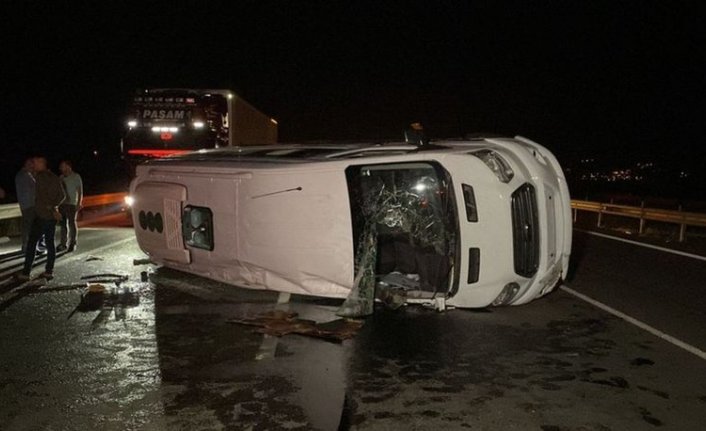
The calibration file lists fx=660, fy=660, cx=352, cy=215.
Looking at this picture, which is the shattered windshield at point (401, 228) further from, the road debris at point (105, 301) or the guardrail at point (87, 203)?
the guardrail at point (87, 203)

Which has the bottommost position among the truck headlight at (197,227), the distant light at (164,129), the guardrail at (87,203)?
the guardrail at (87,203)

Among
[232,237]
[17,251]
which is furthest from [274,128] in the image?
[232,237]

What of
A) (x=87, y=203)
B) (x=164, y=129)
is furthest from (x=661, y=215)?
(x=87, y=203)

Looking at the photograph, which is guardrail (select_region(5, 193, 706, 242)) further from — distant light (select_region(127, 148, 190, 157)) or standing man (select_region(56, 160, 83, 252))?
distant light (select_region(127, 148, 190, 157))

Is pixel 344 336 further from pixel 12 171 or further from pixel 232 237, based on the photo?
pixel 12 171

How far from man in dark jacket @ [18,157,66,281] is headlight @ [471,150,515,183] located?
5974 mm

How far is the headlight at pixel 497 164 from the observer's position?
655 cm

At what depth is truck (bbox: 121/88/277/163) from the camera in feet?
53.3

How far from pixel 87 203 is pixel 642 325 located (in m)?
16.3

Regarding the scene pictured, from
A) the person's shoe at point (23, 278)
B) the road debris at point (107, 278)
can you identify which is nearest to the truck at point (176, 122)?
the road debris at point (107, 278)

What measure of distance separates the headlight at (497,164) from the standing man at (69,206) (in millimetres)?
8185

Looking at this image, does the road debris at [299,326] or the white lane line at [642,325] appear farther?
the road debris at [299,326]

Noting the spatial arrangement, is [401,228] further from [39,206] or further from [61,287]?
[39,206]

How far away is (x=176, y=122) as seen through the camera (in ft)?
53.3
